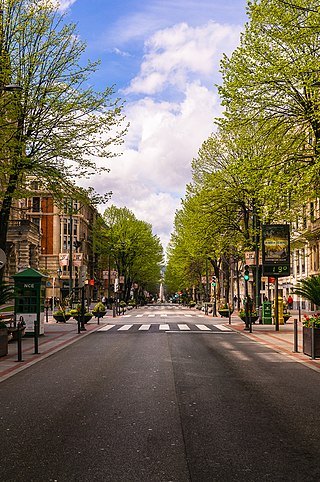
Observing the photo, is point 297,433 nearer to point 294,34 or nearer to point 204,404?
point 204,404

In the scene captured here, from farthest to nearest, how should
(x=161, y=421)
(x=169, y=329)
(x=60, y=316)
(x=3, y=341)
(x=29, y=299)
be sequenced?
(x=60, y=316)
(x=169, y=329)
(x=29, y=299)
(x=3, y=341)
(x=161, y=421)

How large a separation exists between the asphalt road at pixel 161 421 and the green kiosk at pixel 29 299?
8.40m

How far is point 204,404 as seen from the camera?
30.7 ft

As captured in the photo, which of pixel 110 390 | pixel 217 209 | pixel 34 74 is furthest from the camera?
pixel 217 209

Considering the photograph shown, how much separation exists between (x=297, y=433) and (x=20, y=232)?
44162 millimetres

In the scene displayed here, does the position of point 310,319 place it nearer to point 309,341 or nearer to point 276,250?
point 309,341

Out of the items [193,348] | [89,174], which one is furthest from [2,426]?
[89,174]

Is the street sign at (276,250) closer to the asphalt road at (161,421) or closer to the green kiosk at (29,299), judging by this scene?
the green kiosk at (29,299)

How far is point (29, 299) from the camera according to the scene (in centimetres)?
2372

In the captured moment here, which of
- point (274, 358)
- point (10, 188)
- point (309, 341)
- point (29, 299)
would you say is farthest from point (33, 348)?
point (309, 341)

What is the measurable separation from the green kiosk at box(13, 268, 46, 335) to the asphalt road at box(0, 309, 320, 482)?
27.5 feet

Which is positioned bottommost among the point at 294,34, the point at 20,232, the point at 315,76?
the point at 20,232

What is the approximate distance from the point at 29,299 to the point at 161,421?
16.6 metres

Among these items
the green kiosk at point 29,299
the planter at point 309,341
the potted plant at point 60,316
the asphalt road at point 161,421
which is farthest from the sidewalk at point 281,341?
the potted plant at point 60,316
